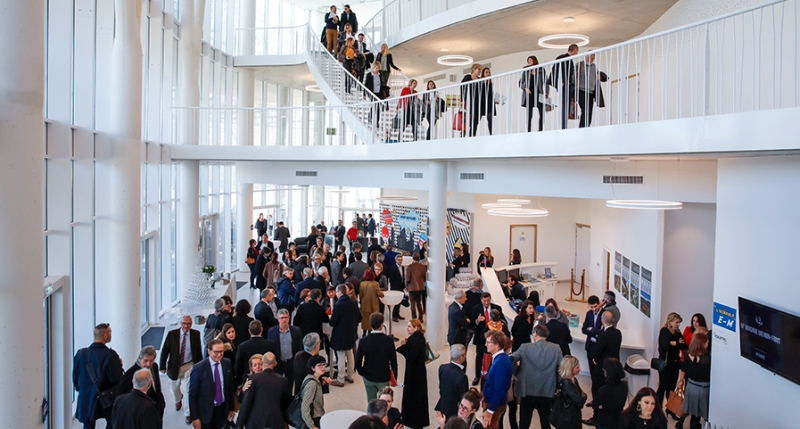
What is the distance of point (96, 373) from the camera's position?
6.31 m

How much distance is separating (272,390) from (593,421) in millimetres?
3380

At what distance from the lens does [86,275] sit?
9.44 meters

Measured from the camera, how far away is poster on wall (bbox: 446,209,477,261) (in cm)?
1856

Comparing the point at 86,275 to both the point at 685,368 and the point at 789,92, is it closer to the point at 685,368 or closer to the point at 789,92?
the point at 685,368

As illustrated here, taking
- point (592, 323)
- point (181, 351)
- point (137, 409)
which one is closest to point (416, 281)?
point (592, 323)

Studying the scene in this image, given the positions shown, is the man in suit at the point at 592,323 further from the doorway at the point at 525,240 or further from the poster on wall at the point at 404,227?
the poster on wall at the point at 404,227

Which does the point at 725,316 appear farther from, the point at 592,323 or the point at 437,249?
the point at 437,249

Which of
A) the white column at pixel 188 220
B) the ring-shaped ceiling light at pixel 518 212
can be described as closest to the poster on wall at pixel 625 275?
the ring-shaped ceiling light at pixel 518 212

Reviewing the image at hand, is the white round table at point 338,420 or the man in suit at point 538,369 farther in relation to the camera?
the man in suit at point 538,369

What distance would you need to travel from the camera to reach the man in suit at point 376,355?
7.17m

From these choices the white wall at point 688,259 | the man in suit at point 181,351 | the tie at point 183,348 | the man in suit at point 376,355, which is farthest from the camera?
the white wall at point 688,259

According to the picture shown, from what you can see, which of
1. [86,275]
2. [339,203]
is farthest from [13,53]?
[339,203]

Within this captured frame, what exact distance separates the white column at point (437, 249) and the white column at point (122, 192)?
5475 mm

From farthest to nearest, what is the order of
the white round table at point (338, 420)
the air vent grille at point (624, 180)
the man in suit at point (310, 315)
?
the air vent grille at point (624, 180), the man in suit at point (310, 315), the white round table at point (338, 420)
